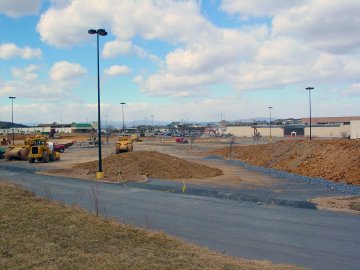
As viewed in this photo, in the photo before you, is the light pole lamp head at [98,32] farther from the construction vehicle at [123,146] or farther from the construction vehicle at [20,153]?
the construction vehicle at [20,153]

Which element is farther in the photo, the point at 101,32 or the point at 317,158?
the point at 317,158

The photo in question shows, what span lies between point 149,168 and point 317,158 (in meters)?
13.3

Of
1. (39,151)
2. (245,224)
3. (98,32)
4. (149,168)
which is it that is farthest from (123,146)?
(245,224)

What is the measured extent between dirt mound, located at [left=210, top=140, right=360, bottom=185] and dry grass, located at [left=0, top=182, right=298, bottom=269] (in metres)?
18.1

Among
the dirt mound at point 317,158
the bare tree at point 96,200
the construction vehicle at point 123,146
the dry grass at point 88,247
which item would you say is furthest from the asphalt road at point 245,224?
Answer: the construction vehicle at point 123,146

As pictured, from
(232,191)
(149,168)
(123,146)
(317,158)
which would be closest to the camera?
(232,191)

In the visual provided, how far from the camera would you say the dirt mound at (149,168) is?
94.1ft

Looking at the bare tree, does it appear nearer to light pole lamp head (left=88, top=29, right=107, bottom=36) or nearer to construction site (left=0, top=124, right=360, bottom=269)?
construction site (left=0, top=124, right=360, bottom=269)

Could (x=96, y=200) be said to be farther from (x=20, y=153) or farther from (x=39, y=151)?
(x=20, y=153)

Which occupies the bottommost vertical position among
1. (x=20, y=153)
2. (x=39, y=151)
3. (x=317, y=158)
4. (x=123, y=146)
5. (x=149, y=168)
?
(x=149, y=168)

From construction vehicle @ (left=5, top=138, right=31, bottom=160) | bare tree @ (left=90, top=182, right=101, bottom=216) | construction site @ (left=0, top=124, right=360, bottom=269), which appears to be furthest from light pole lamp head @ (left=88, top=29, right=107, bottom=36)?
construction vehicle @ (left=5, top=138, right=31, bottom=160)

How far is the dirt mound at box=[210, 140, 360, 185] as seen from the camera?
87.7ft

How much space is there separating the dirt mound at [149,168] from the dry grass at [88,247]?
16.8m

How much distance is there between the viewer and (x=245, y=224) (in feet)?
A: 44.6
